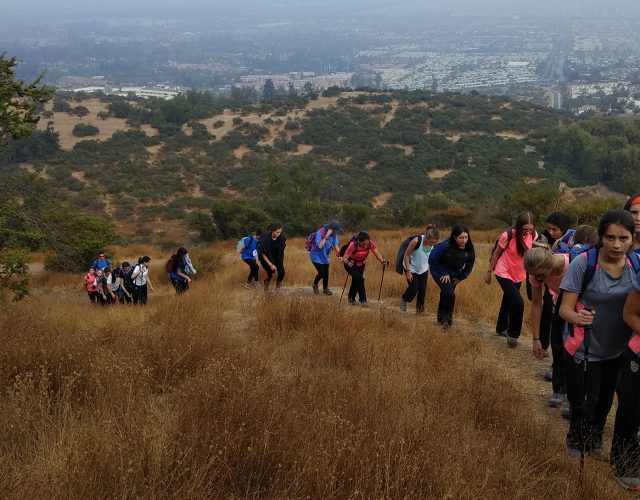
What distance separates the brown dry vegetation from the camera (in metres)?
2.41

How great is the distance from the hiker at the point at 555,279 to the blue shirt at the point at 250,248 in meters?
6.01

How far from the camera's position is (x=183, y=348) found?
14.0 ft

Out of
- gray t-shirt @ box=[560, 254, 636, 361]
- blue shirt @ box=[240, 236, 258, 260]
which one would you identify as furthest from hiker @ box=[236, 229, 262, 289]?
gray t-shirt @ box=[560, 254, 636, 361]

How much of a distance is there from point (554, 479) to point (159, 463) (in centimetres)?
205

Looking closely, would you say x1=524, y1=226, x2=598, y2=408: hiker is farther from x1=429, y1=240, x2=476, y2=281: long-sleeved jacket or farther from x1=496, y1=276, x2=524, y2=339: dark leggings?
x1=429, y1=240, x2=476, y2=281: long-sleeved jacket

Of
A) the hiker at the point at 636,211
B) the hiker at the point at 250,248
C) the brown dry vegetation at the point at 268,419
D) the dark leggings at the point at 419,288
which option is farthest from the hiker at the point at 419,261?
the hiker at the point at 250,248

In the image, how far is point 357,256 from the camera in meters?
7.82

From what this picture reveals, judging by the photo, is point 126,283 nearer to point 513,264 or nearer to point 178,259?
point 178,259

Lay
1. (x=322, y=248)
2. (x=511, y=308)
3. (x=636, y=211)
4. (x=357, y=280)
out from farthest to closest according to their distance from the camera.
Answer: (x=322, y=248), (x=357, y=280), (x=511, y=308), (x=636, y=211)

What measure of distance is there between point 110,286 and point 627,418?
358 inches

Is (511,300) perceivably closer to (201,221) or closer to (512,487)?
(512,487)

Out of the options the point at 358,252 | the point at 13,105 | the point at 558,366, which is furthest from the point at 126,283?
the point at 558,366

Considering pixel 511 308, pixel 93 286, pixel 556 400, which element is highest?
pixel 511 308

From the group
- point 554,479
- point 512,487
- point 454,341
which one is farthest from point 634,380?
point 454,341
